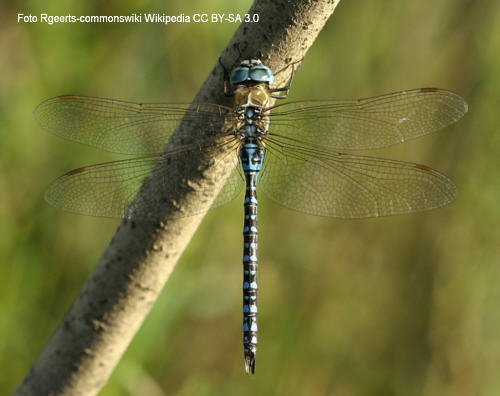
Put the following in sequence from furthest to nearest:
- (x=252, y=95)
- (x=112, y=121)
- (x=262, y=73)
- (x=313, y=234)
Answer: (x=313, y=234)
(x=112, y=121)
(x=252, y=95)
(x=262, y=73)

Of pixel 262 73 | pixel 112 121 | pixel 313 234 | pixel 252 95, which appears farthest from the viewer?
pixel 313 234

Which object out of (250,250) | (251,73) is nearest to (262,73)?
(251,73)

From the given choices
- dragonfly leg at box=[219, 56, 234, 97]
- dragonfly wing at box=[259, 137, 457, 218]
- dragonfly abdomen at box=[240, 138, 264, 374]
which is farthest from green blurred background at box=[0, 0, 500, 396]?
dragonfly leg at box=[219, 56, 234, 97]

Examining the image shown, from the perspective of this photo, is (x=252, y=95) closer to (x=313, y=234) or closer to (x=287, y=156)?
(x=287, y=156)

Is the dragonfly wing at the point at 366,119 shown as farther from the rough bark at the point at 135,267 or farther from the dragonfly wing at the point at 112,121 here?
the rough bark at the point at 135,267

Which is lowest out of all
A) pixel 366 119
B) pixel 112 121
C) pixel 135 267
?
pixel 135 267

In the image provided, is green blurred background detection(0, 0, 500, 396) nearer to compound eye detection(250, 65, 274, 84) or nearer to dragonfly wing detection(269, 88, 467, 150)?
dragonfly wing detection(269, 88, 467, 150)
